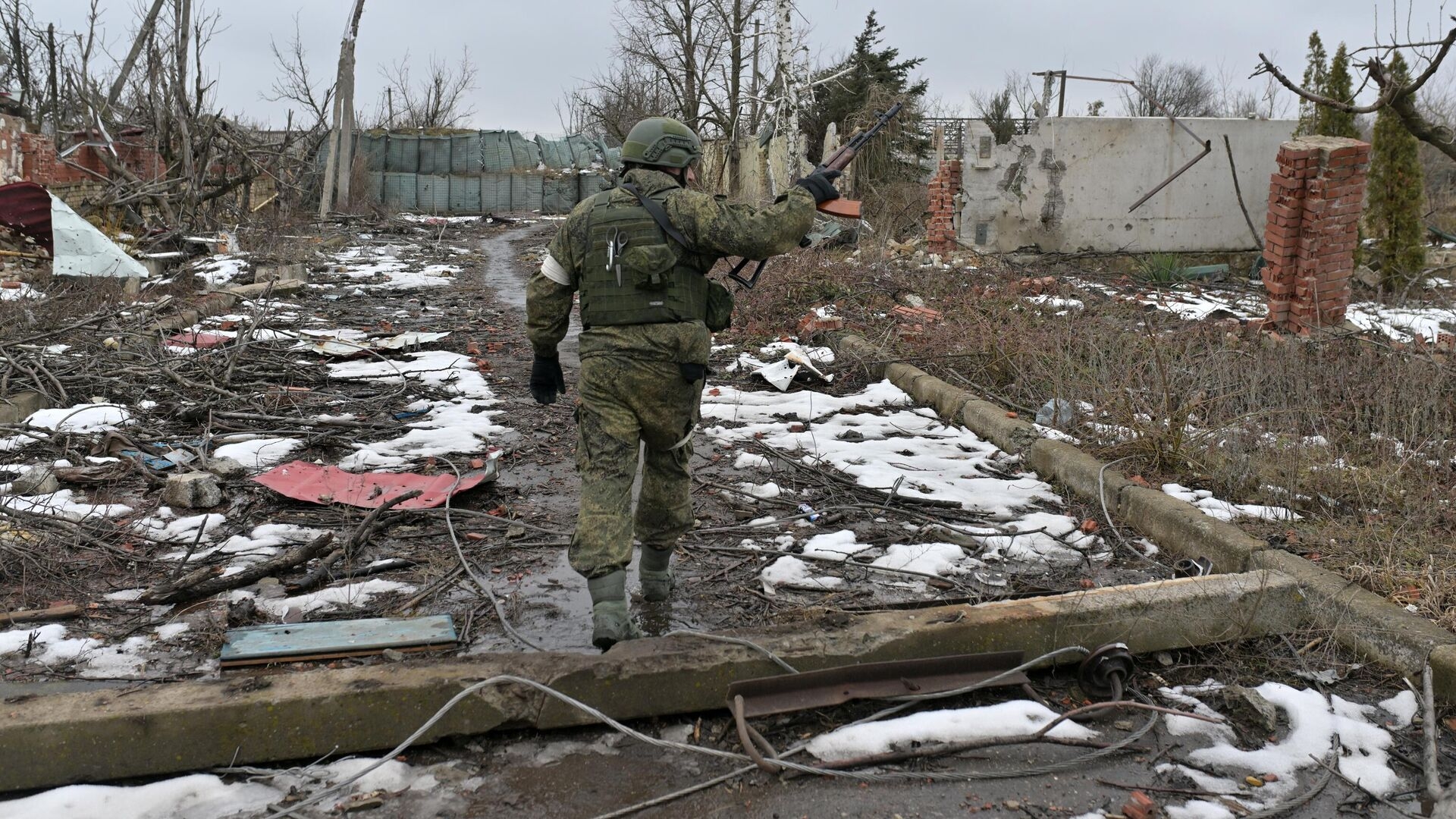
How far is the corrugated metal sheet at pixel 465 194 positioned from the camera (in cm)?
2769

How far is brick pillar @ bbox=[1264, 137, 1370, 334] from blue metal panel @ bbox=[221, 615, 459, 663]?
7689 mm

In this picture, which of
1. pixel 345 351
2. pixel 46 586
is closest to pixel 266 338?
pixel 345 351

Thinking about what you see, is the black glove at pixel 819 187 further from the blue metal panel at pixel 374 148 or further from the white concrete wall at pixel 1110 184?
the blue metal panel at pixel 374 148

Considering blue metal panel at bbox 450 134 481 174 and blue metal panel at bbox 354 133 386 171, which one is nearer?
blue metal panel at bbox 354 133 386 171

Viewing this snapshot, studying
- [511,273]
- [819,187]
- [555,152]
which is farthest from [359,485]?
[555,152]

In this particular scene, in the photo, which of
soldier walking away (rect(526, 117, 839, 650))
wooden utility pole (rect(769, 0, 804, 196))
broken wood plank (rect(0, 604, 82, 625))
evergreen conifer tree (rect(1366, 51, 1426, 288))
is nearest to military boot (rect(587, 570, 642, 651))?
soldier walking away (rect(526, 117, 839, 650))

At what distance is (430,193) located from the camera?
27.5 m

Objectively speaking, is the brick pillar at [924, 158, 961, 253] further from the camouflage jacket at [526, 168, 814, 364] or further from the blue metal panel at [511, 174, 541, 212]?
the blue metal panel at [511, 174, 541, 212]

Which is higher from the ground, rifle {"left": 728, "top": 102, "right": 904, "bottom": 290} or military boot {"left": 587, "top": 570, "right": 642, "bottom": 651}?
rifle {"left": 728, "top": 102, "right": 904, "bottom": 290}

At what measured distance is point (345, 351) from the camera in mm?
7906

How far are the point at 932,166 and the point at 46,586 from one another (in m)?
20.0

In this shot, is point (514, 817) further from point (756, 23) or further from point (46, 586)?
point (756, 23)

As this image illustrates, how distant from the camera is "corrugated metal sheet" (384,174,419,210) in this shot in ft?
89.5

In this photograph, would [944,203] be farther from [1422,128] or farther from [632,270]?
[632,270]
